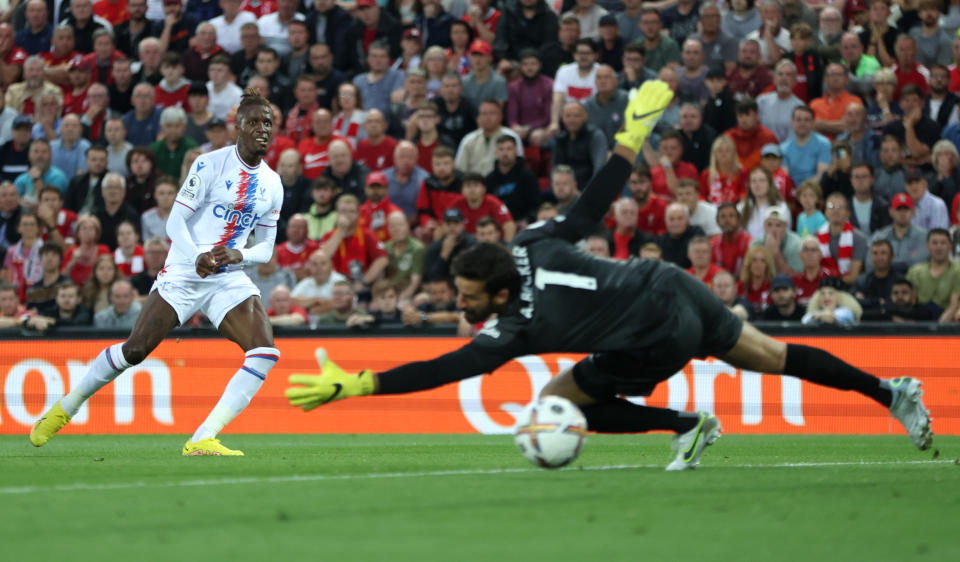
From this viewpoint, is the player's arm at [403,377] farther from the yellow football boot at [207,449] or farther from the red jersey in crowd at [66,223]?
the red jersey in crowd at [66,223]

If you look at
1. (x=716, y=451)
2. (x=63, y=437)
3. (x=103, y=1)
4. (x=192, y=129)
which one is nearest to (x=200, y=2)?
(x=103, y=1)

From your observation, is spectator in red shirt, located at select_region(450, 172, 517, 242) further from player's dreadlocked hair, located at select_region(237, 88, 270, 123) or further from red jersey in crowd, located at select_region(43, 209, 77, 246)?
player's dreadlocked hair, located at select_region(237, 88, 270, 123)

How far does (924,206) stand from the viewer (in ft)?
54.5

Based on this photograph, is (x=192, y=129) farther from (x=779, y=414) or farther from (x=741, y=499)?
(x=741, y=499)

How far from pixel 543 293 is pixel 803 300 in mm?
9140

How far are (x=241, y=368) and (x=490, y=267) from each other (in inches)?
137

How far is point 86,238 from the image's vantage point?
18.4 m

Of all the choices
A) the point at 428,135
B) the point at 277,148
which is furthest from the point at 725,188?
the point at 277,148

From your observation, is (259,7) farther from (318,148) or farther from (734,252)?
(734,252)

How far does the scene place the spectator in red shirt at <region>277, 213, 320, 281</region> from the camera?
17906mm

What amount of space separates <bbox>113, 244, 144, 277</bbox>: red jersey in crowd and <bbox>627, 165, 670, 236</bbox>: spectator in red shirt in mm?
6498

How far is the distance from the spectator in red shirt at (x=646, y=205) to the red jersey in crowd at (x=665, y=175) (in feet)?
1.65

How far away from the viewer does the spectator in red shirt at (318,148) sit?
63.2ft

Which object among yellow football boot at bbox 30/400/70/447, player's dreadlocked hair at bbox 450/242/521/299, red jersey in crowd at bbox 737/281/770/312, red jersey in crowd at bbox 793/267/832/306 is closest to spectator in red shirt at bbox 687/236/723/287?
red jersey in crowd at bbox 737/281/770/312
